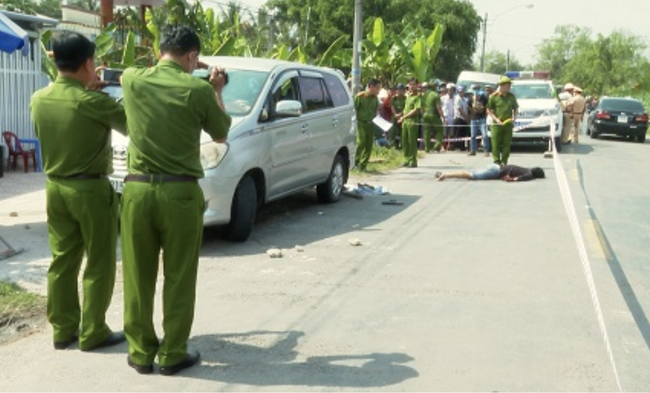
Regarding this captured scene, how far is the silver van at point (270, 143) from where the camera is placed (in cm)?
812

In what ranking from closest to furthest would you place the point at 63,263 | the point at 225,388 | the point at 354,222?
the point at 225,388 → the point at 63,263 → the point at 354,222

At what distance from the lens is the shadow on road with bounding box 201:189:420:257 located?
8.38 meters

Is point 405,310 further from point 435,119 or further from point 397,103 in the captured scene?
point 435,119

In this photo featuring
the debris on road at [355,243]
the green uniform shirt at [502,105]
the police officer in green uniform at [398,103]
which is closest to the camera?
the debris on road at [355,243]

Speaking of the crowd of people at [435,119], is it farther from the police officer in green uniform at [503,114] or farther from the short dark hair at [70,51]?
the short dark hair at [70,51]

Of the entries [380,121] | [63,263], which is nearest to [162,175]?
→ [63,263]

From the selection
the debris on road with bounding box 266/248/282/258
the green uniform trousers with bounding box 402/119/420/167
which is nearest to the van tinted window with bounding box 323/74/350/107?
the debris on road with bounding box 266/248/282/258

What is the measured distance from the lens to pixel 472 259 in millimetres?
7906

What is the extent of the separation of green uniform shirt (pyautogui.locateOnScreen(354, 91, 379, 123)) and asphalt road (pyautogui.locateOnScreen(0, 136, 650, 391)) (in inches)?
150

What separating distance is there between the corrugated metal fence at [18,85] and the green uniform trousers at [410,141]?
707cm

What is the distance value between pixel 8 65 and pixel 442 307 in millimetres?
11333

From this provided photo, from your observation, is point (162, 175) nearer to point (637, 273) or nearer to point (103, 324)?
point (103, 324)

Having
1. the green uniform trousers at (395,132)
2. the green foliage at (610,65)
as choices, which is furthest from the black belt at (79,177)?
the green foliage at (610,65)

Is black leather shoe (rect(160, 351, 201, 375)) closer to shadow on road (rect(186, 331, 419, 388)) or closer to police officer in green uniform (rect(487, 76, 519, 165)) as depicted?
shadow on road (rect(186, 331, 419, 388))
